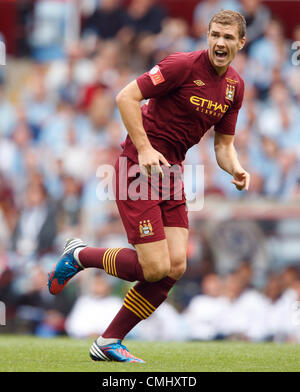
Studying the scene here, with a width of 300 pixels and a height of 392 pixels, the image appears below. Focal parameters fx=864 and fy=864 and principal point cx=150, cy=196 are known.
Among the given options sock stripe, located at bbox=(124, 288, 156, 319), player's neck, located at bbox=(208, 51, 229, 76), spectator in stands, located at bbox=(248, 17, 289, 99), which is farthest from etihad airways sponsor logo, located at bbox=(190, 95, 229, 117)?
spectator in stands, located at bbox=(248, 17, 289, 99)

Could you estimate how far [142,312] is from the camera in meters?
5.74

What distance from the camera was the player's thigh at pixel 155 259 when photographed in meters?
5.54

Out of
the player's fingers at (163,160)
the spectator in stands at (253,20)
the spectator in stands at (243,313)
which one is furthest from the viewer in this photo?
the spectator in stands at (253,20)

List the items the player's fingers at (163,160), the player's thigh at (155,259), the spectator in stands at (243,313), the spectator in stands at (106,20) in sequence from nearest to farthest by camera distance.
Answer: the player's fingers at (163,160), the player's thigh at (155,259), the spectator in stands at (243,313), the spectator in stands at (106,20)

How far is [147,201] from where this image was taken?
5.64m

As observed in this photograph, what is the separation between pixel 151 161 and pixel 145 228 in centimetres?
46

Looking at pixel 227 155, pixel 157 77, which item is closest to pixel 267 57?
pixel 227 155

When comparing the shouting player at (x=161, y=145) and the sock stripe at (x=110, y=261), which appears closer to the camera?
the shouting player at (x=161, y=145)

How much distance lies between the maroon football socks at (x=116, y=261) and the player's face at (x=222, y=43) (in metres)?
1.38

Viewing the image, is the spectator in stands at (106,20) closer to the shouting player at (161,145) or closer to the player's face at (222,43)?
the shouting player at (161,145)

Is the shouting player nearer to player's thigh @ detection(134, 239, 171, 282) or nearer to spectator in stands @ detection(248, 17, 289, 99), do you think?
player's thigh @ detection(134, 239, 171, 282)

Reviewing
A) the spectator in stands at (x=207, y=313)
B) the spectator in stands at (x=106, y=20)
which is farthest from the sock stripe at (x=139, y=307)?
the spectator in stands at (x=106, y=20)

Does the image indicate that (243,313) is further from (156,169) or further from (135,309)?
(156,169)

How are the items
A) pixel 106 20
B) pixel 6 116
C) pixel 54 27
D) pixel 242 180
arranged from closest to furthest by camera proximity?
pixel 242 180 → pixel 6 116 → pixel 106 20 → pixel 54 27
